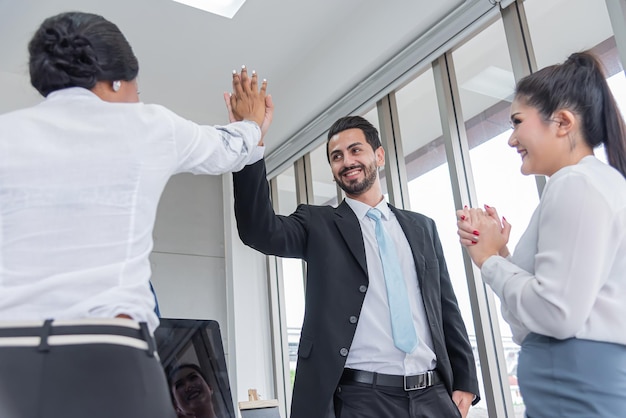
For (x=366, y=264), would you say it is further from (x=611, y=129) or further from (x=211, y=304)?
(x=211, y=304)

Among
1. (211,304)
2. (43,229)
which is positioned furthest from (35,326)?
(211,304)

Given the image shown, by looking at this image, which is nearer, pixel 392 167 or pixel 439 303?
pixel 439 303

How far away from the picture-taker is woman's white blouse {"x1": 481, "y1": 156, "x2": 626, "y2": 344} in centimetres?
112

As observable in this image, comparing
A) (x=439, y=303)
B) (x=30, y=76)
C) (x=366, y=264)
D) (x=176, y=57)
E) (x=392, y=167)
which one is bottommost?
(x=439, y=303)

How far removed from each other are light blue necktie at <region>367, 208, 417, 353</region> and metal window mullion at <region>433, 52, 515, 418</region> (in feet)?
2.89

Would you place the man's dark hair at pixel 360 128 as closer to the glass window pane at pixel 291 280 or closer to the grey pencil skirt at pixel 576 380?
the grey pencil skirt at pixel 576 380

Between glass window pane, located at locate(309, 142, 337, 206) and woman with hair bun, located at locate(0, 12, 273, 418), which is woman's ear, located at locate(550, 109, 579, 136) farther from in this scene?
glass window pane, located at locate(309, 142, 337, 206)

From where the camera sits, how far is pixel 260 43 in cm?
374

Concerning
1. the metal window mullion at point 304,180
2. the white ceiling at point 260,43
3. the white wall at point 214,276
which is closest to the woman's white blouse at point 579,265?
the white ceiling at point 260,43

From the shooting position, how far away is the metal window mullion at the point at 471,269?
265cm

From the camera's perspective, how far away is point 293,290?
4359 millimetres

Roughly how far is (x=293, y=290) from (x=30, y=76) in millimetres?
3351

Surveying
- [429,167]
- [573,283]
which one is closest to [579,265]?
[573,283]

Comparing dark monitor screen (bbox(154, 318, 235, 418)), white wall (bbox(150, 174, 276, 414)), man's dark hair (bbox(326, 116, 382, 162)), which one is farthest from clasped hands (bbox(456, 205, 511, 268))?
white wall (bbox(150, 174, 276, 414))
